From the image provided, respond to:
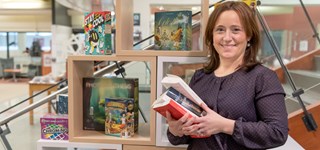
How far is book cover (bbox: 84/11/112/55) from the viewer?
54.7 inches

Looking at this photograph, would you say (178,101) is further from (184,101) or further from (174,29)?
(174,29)

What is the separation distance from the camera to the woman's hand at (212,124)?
3.05 feet

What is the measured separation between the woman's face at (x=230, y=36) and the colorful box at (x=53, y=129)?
0.93 meters

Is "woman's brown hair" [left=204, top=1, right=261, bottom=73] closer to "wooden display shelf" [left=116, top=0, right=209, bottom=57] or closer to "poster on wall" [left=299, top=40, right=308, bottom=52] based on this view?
"wooden display shelf" [left=116, top=0, right=209, bottom=57]

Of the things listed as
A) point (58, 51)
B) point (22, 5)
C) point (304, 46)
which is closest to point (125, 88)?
point (304, 46)

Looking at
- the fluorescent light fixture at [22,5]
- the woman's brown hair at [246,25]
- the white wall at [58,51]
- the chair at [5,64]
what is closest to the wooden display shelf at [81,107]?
the woman's brown hair at [246,25]

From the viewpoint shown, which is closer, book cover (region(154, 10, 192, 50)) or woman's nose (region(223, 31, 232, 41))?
woman's nose (region(223, 31, 232, 41))

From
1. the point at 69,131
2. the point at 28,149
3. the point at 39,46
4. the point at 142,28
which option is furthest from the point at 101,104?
the point at 39,46

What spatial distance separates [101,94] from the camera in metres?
1.48

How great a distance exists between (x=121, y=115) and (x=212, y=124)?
1.92 feet

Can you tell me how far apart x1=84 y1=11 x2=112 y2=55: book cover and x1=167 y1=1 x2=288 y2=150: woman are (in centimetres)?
53

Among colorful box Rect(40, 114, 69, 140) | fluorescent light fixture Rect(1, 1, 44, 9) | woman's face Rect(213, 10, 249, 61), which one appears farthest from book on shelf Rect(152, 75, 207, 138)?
fluorescent light fixture Rect(1, 1, 44, 9)

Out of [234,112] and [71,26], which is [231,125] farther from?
[71,26]

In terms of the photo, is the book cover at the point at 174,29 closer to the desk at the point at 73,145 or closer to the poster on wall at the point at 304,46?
the desk at the point at 73,145
